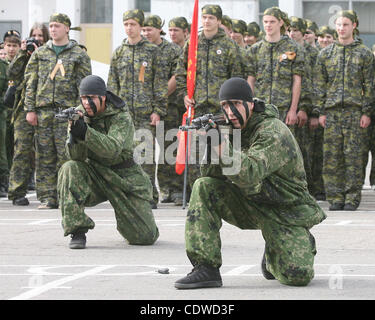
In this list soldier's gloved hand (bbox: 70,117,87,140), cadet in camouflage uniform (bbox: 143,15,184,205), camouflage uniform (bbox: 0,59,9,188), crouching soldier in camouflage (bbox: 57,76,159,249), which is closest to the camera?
soldier's gloved hand (bbox: 70,117,87,140)

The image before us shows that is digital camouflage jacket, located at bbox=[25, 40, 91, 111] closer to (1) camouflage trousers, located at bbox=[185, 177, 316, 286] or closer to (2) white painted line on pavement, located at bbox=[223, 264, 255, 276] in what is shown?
(2) white painted line on pavement, located at bbox=[223, 264, 255, 276]

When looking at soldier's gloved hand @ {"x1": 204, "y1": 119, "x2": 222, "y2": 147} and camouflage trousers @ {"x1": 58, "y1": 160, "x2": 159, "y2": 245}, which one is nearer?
soldier's gloved hand @ {"x1": 204, "y1": 119, "x2": 222, "y2": 147}

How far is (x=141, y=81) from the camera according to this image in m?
14.0

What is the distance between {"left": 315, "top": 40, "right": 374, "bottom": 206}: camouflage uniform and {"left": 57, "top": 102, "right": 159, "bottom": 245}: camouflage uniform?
3964 millimetres

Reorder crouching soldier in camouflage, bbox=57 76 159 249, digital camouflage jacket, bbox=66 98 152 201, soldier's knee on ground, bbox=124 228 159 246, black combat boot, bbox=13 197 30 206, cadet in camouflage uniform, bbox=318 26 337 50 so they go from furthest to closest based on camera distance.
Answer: cadet in camouflage uniform, bbox=318 26 337 50 < black combat boot, bbox=13 197 30 206 < soldier's knee on ground, bbox=124 228 159 246 < crouching soldier in camouflage, bbox=57 76 159 249 < digital camouflage jacket, bbox=66 98 152 201

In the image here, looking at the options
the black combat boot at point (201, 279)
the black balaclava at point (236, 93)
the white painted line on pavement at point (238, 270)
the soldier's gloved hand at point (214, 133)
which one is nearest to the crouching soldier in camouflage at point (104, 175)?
the white painted line on pavement at point (238, 270)

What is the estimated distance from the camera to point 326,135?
13.7 m

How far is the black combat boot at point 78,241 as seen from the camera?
391 inches

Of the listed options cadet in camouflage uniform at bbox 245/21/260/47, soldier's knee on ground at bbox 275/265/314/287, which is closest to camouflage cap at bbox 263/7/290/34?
cadet in camouflage uniform at bbox 245/21/260/47

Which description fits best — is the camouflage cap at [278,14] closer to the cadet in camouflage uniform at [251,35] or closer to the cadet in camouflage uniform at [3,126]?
the cadet in camouflage uniform at [251,35]

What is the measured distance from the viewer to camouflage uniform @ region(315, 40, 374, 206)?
13492mm

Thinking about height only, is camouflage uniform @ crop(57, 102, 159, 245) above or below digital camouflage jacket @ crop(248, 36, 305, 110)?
below

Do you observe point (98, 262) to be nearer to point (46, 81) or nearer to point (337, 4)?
point (46, 81)

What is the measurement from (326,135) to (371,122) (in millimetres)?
1421
